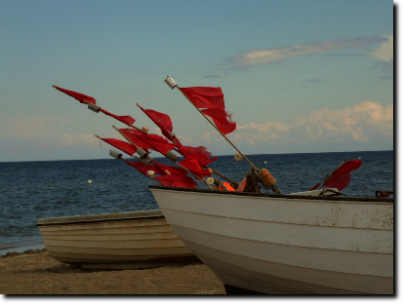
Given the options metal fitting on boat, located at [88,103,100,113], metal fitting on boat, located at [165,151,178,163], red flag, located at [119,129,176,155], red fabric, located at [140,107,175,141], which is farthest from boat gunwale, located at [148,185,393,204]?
metal fitting on boat, located at [88,103,100,113]

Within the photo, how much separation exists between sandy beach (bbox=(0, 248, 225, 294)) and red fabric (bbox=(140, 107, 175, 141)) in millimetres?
2587

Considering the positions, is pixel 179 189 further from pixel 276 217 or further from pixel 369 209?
pixel 369 209

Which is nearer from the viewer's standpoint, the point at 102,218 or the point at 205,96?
the point at 205,96

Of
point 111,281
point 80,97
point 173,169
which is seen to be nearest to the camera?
point 173,169

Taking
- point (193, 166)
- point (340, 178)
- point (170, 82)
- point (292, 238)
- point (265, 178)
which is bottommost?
point (292, 238)

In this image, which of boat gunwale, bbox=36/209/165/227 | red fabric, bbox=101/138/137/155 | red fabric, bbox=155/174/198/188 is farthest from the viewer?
boat gunwale, bbox=36/209/165/227

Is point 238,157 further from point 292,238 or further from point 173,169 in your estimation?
point 292,238

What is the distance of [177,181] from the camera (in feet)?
20.5

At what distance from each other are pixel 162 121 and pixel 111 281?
3.29 m

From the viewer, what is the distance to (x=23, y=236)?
1557cm

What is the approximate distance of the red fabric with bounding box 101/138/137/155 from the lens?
665 centimetres

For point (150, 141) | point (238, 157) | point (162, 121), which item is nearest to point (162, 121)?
point (162, 121)

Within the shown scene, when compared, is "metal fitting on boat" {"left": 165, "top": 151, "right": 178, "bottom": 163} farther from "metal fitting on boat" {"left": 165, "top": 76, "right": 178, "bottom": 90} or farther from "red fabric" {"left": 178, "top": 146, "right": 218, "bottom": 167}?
"metal fitting on boat" {"left": 165, "top": 76, "right": 178, "bottom": 90}
